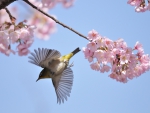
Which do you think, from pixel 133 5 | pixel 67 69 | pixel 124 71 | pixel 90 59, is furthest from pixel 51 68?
pixel 133 5

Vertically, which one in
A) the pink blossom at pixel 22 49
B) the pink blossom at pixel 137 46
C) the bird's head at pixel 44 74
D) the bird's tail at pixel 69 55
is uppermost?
the pink blossom at pixel 137 46

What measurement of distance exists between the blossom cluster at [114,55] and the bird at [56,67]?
0.65m

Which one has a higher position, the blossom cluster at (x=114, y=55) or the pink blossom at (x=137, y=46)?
the pink blossom at (x=137, y=46)

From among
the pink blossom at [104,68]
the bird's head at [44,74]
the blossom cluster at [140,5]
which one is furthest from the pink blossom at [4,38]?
the blossom cluster at [140,5]

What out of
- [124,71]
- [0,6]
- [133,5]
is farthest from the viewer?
[133,5]

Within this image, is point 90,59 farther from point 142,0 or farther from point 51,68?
point 142,0

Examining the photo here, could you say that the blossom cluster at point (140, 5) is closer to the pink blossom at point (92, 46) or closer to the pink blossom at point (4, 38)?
the pink blossom at point (92, 46)

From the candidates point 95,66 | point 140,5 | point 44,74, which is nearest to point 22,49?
point 44,74

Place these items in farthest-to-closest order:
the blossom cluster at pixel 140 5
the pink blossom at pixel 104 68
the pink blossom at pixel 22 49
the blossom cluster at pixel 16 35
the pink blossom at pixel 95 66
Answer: the blossom cluster at pixel 140 5 → the pink blossom at pixel 95 66 → the pink blossom at pixel 104 68 → the pink blossom at pixel 22 49 → the blossom cluster at pixel 16 35

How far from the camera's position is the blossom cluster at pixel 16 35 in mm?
3547

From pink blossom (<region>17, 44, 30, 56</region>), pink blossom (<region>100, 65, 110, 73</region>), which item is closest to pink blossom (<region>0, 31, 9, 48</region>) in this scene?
pink blossom (<region>17, 44, 30, 56</region>)

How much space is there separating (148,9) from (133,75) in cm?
108

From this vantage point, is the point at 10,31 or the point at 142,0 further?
the point at 142,0

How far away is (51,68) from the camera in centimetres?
474
